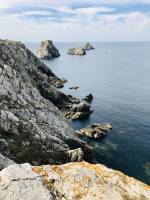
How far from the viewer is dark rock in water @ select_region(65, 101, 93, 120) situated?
371 feet

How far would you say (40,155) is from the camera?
59.5 metres

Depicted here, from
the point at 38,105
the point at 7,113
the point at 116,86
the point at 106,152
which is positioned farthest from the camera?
the point at 116,86

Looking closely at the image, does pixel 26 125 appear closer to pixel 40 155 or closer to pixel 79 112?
pixel 40 155

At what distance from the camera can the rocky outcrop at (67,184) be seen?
10805mm

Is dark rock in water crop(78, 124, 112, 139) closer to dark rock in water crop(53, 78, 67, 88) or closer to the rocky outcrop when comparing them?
dark rock in water crop(53, 78, 67, 88)

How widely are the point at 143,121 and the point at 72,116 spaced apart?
26.0 meters

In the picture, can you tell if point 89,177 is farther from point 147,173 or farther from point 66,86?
point 66,86

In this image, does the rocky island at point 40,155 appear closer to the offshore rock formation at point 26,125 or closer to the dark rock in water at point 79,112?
the offshore rock formation at point 26,125

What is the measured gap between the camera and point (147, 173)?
71.4m

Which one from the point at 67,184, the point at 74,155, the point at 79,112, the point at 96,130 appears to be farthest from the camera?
the point at 79,112

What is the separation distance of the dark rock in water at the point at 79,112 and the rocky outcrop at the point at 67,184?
325 ft

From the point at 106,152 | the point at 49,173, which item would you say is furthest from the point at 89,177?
the point at 106,152

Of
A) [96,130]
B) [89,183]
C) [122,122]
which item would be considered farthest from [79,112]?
[89,183]

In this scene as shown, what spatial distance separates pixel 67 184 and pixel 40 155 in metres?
48.7
